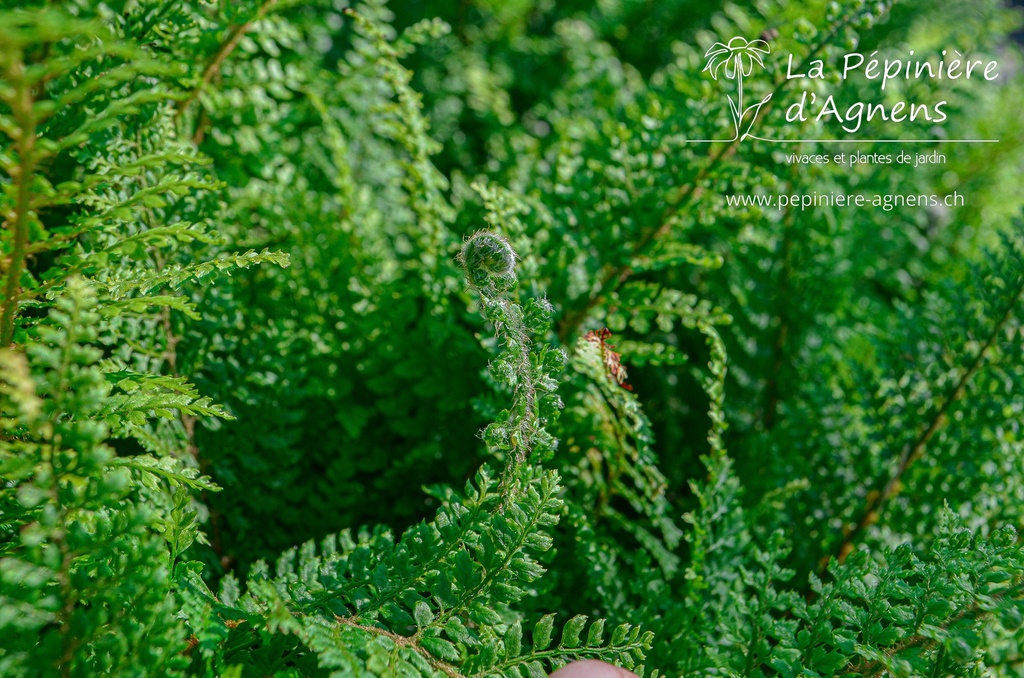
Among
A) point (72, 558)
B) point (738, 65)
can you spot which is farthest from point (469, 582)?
point (738, 65)

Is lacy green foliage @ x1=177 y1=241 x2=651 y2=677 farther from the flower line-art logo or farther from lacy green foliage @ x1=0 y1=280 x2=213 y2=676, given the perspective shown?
the flower line-art logo

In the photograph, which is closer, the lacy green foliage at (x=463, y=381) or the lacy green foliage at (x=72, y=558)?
the lacy green foliage at (x=72, y=558)

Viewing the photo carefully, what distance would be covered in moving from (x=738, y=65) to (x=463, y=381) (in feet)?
2.26

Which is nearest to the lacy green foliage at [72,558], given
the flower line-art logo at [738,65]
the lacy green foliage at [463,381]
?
the lacy green foliage at [463,381]

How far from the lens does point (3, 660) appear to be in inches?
23.6

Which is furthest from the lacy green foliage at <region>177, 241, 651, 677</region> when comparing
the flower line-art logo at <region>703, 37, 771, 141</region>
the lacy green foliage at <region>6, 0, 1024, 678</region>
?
the flower line-art logo at <region>703, 37, 771, 141</region>

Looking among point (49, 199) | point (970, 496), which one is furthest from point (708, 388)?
point (49, 199)

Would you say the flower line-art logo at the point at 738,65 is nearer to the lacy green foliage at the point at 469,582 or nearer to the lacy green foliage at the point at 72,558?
the lacy green foliage at the point at 469,582

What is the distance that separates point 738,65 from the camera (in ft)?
4.01

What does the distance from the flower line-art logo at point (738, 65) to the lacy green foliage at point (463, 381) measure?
0.03 metres

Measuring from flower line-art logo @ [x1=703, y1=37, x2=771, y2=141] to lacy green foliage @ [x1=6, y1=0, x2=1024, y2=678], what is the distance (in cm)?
3

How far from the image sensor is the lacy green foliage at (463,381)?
696mm

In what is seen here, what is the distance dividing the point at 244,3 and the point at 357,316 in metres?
0.50

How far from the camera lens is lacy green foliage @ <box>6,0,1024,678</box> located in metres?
0.70
